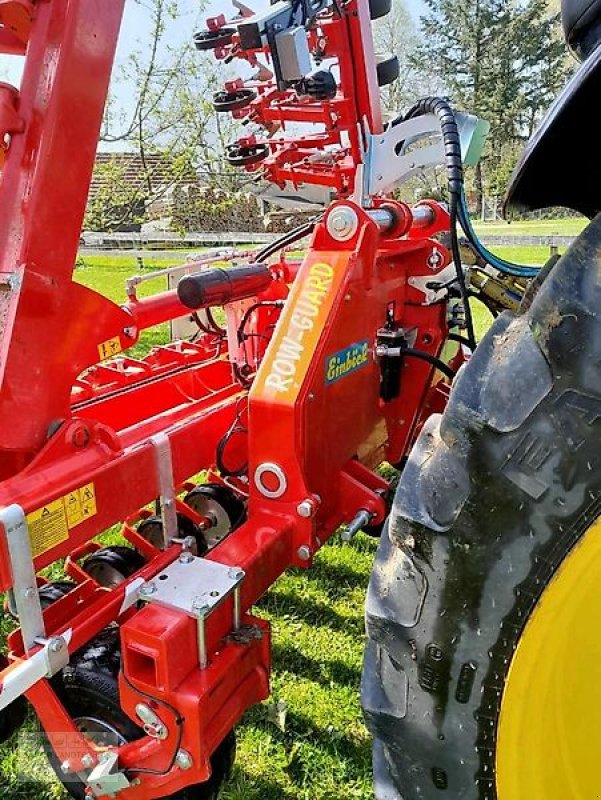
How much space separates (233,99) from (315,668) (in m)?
3.69

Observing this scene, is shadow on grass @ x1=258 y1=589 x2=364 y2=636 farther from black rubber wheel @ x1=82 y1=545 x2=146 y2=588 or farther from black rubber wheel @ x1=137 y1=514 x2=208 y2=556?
black rubber wheel @ x1=82 y1=545 x2=146 y2=588

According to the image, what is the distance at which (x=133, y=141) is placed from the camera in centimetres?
1111

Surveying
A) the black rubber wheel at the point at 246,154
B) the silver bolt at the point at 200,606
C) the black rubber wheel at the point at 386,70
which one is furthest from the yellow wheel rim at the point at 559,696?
the black rubber wheel at the point at 246,154

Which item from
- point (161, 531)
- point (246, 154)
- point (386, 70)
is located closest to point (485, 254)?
point (161, 531)

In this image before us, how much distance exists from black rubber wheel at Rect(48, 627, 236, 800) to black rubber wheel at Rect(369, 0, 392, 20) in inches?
152

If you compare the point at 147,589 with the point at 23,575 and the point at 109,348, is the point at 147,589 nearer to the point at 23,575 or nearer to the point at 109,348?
the point at 23,575

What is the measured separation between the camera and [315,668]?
2713mm

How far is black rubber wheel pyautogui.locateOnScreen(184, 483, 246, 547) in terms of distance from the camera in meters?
2.62

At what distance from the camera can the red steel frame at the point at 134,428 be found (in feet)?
5.46

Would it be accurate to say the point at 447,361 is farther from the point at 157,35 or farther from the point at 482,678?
the point at 157,35

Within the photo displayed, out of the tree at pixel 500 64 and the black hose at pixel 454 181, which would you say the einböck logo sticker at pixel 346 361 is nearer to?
the black hose at pixel 454 181

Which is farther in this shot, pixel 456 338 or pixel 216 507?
pixel 456 338

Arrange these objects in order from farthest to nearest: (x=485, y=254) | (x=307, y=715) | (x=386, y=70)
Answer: (x=386, y=70)
(x=485, y=254)
(x=307, y=715)

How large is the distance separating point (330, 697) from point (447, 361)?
1.54m
